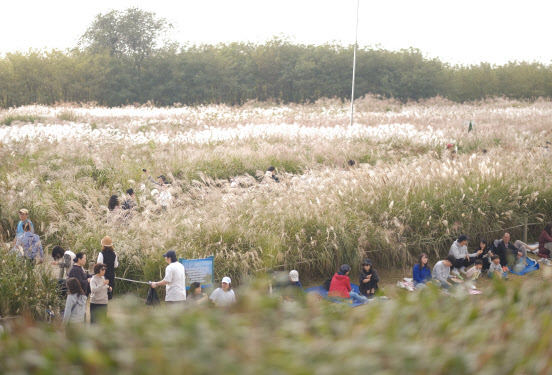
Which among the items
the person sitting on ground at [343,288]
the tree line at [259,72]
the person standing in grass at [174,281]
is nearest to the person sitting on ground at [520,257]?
the person sitting on ground at [343,288]

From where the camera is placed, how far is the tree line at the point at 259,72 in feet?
141

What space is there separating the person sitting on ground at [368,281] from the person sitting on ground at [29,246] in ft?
16.0

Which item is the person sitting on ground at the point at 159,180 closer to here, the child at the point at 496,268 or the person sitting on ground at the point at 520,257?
the child at the point at 496,268

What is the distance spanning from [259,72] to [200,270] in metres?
40.4

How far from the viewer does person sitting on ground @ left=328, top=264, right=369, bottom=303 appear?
26.7ft

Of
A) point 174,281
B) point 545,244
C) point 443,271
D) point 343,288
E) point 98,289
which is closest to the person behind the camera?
point 98,289

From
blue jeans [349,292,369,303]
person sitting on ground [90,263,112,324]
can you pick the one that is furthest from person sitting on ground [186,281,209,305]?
blue jeans [349,292,369,303]

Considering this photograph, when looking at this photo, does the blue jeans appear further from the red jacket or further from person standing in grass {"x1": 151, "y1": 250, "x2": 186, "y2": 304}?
person standing in grass {"x1": 151, "y1": 250, "x2": 186, "y2": 304}

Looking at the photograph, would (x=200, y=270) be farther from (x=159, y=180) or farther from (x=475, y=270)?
(x=475, y=270)

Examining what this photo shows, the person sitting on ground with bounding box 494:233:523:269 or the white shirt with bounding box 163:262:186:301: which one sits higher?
the white shirt with bounding box 163:262:186:301

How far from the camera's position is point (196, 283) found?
25.2 ft

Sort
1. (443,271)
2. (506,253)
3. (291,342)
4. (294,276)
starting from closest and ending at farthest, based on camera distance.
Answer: (291,342) → (294,276) → (443,271) → (506,253)

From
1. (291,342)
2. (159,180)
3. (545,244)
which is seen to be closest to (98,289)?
(159,180)

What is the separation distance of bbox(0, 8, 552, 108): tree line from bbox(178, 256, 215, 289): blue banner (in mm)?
34082
